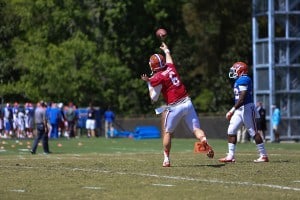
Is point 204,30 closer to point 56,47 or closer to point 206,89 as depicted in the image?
point 206,89

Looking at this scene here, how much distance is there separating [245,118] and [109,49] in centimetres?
4947

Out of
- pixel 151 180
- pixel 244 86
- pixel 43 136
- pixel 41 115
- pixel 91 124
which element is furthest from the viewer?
pixel 91 124

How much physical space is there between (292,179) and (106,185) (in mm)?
3453

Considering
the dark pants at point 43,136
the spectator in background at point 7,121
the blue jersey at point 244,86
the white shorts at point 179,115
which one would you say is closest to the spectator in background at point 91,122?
the spectator in background at point 7,121

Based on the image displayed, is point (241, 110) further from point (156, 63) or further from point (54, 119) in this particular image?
point (54, 119)

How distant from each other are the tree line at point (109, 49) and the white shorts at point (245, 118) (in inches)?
1737

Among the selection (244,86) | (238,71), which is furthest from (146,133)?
(244,86)

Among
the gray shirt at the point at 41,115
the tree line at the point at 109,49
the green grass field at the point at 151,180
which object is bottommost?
the green grass field at the point at 151,180

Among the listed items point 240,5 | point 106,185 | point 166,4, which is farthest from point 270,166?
point 166,4

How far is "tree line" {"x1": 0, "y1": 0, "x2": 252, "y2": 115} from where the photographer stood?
64.7 metres

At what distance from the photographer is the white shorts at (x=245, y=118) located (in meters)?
19.2

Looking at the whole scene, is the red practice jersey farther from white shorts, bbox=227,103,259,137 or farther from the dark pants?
the dark pants

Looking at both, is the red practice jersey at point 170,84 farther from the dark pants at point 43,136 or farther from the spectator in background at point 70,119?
the spectator in background at point 70,119

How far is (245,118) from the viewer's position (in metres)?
19.3
